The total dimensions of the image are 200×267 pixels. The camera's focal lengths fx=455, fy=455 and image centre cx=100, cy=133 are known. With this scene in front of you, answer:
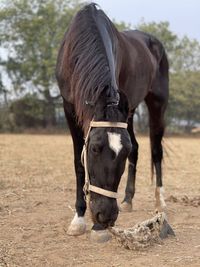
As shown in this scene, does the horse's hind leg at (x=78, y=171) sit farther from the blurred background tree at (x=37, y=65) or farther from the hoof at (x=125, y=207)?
the blurred background tree at (x=37, y=65)

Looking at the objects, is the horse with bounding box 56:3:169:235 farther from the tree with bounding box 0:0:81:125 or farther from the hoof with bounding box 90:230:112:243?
the tree with bounding box 0:0:81:125

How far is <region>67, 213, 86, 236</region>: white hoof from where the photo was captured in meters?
4.37

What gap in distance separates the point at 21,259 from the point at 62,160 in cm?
831

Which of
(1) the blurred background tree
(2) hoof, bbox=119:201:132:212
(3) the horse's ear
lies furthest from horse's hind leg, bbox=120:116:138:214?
(1) the blurred background tree

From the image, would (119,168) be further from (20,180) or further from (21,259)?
(20,180)

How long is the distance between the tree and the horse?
25954 mm

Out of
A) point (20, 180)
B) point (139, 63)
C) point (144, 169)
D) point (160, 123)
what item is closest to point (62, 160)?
point (144, 169)

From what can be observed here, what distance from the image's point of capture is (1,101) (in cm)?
3091

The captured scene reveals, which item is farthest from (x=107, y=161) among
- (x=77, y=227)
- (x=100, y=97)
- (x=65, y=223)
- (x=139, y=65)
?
(x=139, y=65)

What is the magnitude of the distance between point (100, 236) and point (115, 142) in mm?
1058

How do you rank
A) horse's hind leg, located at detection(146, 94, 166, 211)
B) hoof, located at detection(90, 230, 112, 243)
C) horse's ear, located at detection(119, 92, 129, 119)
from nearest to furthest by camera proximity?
1. horse's ear, located at detection(119, 92, 129, 119)
2. hoof, located at detection(90, 230, 112, 243)
3. horse's hind leg, located at detection(146, 94, 166, 211)

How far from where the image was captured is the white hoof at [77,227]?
437 cm

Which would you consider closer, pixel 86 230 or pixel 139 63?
pixel 86 230

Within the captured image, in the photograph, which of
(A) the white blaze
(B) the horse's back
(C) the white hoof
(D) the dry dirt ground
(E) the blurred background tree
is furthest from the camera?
(E) the blurred background tree
